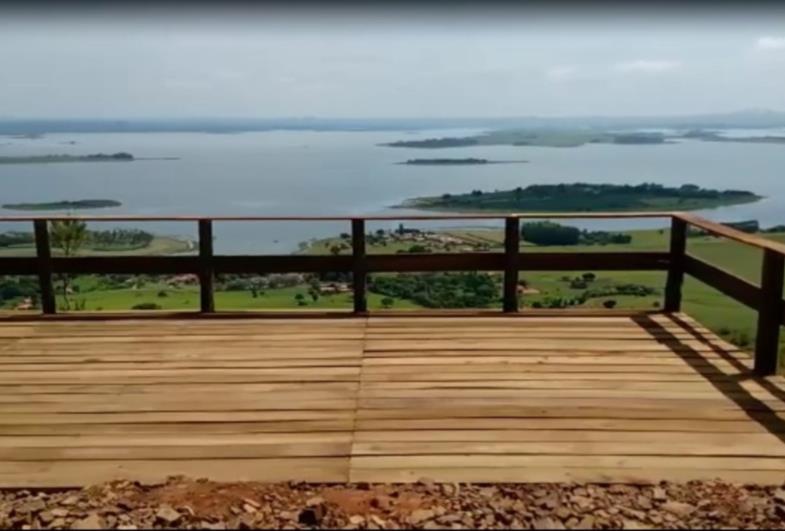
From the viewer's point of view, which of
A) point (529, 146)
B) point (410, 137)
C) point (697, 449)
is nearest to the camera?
point (697, 449)

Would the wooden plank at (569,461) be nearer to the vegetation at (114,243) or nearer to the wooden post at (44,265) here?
the vegetation at (114,243)

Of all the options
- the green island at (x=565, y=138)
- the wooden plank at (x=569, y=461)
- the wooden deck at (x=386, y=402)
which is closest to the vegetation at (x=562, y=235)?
the wooden deck at (x=386, y=402)

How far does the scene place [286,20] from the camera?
1.36m

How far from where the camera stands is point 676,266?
551 centimetres

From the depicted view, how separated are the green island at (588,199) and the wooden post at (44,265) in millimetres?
2912

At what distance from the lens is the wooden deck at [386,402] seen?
2.97m

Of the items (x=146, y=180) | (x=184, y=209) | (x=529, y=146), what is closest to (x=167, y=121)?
(x=146, y=180)

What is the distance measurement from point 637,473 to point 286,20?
7.47ft

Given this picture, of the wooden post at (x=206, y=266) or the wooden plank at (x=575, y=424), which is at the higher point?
the wooden post at (x=206, y=266)

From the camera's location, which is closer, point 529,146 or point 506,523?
point 506,523

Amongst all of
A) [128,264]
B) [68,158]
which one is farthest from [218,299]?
[68,158]

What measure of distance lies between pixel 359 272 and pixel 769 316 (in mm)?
2795

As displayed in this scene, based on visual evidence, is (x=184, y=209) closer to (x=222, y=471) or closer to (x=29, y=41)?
(x=222, y=471)

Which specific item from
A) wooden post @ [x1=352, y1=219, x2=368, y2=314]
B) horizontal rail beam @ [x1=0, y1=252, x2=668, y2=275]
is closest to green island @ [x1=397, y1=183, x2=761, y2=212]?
horizontal rail beam @ [x1=0, y1=252, x2=668, y2=275]
